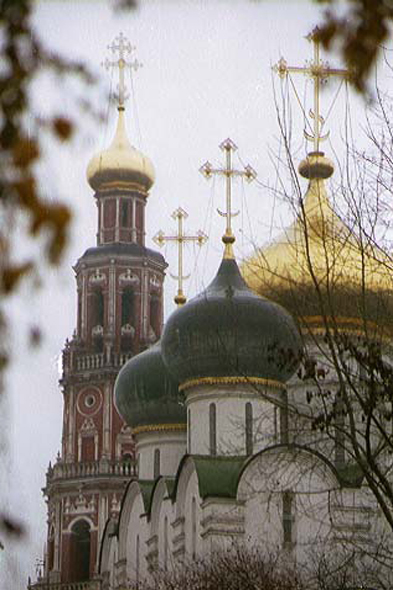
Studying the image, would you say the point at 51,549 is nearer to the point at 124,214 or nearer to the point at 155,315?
the point at 155,315

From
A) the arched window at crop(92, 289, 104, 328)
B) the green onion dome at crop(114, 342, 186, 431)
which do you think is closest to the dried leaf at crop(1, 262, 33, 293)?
the green onion dome at crop(114, 342, 186, 431)

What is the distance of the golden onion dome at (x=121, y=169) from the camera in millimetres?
45781

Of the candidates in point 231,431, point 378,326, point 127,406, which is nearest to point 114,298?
point 127,406

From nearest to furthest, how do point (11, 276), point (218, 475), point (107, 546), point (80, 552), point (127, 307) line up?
point (11, 276), point (218, 475), point (107, 546), point (80, 552), point (127, 307)

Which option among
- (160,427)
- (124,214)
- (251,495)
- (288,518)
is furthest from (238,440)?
(124,214)

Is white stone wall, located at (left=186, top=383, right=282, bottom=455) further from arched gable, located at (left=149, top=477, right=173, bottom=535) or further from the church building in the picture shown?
arched gable, located at (left=149, top=477, right=173, bottom=535)

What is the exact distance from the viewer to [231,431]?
88.1 feet

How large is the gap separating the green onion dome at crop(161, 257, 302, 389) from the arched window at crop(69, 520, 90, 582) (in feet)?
54.3

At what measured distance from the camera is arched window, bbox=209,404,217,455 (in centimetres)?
2683

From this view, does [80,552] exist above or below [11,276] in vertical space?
above

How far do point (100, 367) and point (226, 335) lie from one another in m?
18.0

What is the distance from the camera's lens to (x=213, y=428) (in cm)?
2692

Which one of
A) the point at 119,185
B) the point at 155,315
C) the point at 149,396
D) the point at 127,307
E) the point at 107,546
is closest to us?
the point at 149,396

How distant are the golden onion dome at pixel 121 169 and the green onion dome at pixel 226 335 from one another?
1807 centimetres
